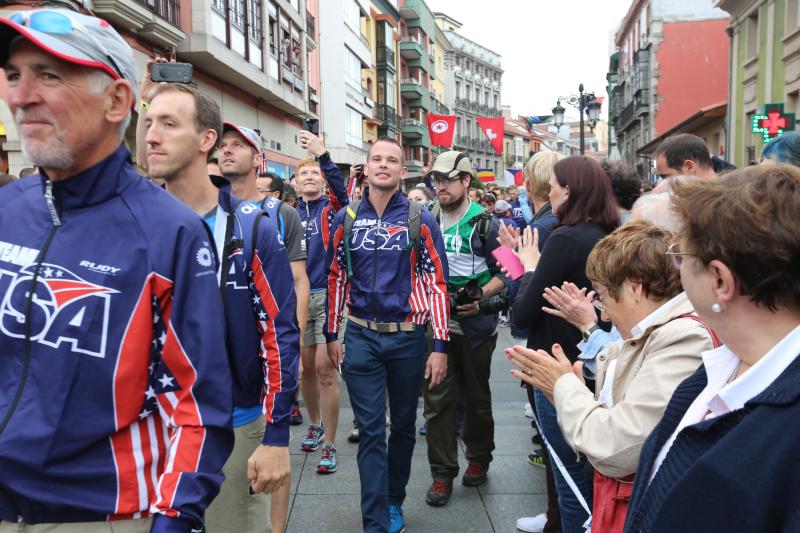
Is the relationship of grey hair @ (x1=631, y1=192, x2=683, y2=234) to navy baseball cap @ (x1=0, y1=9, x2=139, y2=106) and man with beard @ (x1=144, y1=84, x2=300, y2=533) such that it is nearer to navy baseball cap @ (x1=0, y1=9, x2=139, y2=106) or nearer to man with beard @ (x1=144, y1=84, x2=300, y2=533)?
man with beard @ (x1=144, y1=84, x2=300, y2=533)

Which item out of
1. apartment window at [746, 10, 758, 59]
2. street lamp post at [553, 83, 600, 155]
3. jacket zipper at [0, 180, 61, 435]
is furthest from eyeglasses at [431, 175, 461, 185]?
apartment window at [746, 10, 758, 59]

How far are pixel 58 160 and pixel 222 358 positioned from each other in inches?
24.7

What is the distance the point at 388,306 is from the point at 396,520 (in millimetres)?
1307

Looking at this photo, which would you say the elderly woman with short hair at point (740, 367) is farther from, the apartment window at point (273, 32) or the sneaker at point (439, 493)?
the apartment window at point (273, 32)

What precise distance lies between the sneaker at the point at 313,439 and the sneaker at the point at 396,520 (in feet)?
4.75

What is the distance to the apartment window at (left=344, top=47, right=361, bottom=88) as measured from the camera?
36.0 m

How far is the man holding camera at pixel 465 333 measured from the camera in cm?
470

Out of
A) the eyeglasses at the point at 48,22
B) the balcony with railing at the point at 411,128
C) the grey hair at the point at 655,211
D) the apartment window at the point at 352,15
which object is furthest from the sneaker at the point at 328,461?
the balcony with railing at the point at 411,128

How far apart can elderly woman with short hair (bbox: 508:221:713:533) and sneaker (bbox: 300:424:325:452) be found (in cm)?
332

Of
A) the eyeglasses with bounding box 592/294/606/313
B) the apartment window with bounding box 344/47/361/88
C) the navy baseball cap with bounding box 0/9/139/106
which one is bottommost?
the eyeglasses with bounding box 592/294/606/313

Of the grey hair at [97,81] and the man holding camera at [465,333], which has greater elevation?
the grey hair at [97,81]

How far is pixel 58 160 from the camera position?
5.39 ft

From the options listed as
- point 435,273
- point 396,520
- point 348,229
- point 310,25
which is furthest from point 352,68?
point 396,520

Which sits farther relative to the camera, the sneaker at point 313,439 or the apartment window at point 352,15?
the apartment window at point 352,15
